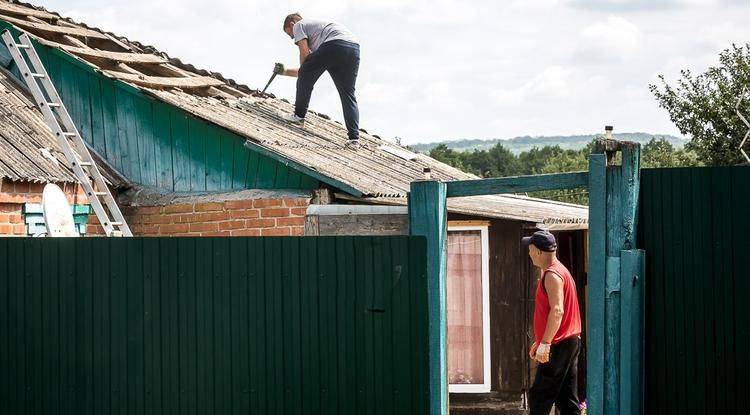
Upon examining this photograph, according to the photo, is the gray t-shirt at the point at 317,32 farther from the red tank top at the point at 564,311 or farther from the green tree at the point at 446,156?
the green tree at the point at 446,156

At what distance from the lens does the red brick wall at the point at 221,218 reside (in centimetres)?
1080

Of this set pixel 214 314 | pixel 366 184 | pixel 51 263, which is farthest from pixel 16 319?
pixel 366 184

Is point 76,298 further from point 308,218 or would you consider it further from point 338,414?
point 308,218

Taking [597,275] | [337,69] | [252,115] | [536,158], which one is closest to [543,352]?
[597,275]

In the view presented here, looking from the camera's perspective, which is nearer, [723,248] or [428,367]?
[723,248]

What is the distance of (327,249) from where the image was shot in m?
7.51

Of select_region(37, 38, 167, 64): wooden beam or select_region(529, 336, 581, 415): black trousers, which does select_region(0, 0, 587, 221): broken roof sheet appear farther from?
select_region(529, 336, 581, 415): black trousers

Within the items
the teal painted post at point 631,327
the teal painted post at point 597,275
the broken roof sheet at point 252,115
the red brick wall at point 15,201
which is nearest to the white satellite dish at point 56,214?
the red brick wall at point 15,201

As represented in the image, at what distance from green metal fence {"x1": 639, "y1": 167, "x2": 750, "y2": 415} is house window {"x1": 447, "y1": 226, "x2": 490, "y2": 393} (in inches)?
178

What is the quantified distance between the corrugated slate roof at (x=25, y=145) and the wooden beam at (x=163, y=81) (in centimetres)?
92

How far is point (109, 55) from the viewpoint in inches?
522

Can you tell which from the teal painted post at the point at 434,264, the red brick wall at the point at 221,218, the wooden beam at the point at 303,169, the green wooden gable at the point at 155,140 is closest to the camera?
the teal painted post at the point at 434,264

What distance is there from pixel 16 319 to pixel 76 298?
1.68 ft

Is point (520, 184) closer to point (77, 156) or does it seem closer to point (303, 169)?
point (303, 169)
